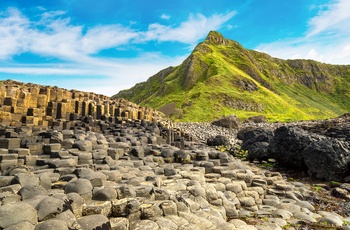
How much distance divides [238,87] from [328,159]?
241ft

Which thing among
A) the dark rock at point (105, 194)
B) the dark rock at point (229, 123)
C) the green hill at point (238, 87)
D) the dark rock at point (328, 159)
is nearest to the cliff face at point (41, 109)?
the dark rock at point (105, 194)

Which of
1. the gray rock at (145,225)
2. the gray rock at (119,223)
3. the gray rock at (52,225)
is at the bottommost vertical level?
the gray rock at (145,225)

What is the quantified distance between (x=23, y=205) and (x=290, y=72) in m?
182

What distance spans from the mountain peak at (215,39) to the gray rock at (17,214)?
132 meters

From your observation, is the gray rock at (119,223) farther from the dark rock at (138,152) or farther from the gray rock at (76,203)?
the dark rock at (138,152)

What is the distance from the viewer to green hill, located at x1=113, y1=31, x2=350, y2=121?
70062 millimetres

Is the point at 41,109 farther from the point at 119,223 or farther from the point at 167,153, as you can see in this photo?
the point at 119,223

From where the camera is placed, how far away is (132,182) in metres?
8.85

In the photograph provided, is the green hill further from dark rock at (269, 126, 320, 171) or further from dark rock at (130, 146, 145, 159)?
dark rock at (130, 146, 145, 159)

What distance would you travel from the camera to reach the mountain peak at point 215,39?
134 metres

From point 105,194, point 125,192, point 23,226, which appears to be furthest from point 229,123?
point 23,226

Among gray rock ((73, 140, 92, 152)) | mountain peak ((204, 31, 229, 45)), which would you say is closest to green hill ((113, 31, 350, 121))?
mountain peak ((204, 31, 229, 45))

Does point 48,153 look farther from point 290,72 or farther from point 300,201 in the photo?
point 290,72

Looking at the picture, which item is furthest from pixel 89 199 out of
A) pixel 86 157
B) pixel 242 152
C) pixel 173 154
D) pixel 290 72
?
pixel 290 72
